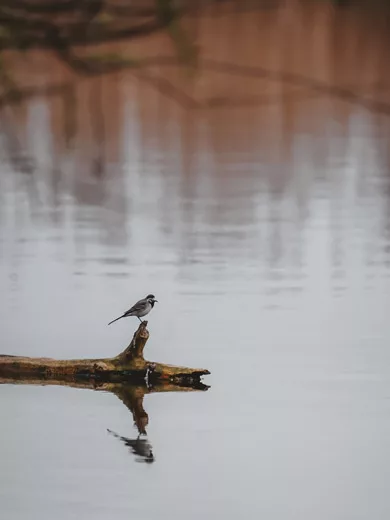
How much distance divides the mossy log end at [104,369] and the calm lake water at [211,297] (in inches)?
3.9

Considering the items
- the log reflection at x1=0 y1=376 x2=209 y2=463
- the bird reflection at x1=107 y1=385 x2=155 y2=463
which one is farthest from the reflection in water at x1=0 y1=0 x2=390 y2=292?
the bird reflection at x1=107 y1=385 x2=155 y2=463

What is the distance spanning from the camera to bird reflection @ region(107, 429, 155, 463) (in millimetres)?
5895

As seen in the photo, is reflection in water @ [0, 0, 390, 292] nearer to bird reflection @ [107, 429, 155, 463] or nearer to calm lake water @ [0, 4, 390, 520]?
calm lake water @ [0, 4, 390, 520]

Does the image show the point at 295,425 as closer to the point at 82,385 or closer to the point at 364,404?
the point at 364,404

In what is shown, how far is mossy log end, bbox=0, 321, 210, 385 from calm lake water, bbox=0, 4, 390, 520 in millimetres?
100

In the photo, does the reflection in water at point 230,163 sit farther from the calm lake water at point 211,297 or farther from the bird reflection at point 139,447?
the bird reflection at point 139,447

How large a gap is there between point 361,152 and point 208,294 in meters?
10.1

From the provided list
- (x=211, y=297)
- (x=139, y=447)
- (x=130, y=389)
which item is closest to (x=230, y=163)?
(x=211, y=297)

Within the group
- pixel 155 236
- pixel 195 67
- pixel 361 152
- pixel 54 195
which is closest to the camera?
pixel 195 67

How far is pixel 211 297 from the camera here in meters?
10.1

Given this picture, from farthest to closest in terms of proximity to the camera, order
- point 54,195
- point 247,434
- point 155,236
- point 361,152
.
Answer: point 361,152
point 54,195
point 155,236
point 247,434

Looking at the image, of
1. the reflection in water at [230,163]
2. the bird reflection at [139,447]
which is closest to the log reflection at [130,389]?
the bird reflection at [139,447]

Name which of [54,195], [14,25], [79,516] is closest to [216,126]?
[54,195]

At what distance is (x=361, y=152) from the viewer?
20.0m
